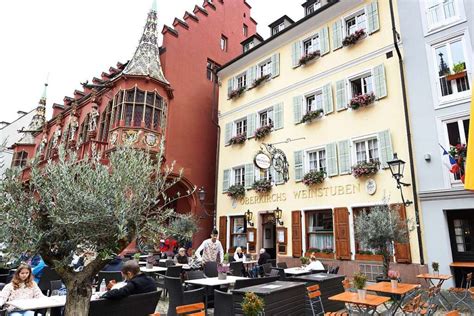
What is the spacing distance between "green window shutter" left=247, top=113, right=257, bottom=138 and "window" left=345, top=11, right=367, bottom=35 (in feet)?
19.5

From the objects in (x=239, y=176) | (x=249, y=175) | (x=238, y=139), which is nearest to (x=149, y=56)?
(x=238, y=139)

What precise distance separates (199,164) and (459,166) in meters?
12.7

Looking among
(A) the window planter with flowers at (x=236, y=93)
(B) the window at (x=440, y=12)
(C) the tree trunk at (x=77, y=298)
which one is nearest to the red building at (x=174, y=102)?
(A) the window planter with flowers at (x=236, y=93)

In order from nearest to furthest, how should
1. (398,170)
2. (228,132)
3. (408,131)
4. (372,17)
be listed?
(398,170) → (408,131) → (372,17) → (228,132)

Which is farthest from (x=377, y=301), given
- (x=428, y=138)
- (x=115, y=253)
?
(x=428, y=138)

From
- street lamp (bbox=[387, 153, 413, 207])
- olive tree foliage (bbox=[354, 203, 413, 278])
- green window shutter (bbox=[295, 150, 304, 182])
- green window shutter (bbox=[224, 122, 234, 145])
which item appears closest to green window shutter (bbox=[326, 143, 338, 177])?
green window shutter (bbox=[295, 150, 304, 182])

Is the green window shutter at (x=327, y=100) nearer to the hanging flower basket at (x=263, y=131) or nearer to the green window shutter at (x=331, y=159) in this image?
the green window shutter at (x=331, y=159)

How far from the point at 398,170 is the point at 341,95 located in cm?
447

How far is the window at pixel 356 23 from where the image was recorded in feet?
44.5

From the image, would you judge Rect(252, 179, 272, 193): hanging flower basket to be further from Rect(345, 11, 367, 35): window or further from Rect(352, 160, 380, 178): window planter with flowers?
Rect(345, 11, 367, 35): window

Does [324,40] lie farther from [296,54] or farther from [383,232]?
[383,232]

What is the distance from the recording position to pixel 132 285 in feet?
14.9

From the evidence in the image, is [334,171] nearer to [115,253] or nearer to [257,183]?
[257,183]

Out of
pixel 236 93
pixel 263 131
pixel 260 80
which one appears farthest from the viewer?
pixel 236 93
